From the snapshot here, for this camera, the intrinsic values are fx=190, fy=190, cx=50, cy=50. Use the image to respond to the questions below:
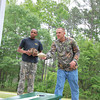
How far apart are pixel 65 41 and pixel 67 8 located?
10.3 meters

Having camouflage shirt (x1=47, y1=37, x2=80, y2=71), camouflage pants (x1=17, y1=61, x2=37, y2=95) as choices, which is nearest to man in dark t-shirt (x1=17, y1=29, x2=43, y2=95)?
camouflage pants (x1=17, y1=61, x2=37, y2=95)

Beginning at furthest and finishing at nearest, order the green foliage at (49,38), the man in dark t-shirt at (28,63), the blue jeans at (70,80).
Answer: the green foliage at (49,38) → the man in dark t-shirt at (28,63) → the blue jeans at (70,80)

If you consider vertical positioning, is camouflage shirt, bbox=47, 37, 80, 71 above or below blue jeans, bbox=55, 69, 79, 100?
above

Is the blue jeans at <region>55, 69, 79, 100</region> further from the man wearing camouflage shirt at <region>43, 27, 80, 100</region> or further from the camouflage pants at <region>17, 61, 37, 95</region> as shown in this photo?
the camouflage pants at <region>17, 61, 37, 95</region>

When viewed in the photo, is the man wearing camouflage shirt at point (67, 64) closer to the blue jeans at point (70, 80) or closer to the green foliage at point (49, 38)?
the blue jeans at point (70, 80)

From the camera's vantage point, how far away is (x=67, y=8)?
1241 cm

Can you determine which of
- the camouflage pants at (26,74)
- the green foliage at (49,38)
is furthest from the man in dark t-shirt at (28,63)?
the green foliage at (49,38)

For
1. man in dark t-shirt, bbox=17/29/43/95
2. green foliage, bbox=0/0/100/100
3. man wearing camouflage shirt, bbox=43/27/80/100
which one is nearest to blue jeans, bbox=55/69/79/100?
man wearing camouflage shirt, bbox=43/27/80/100

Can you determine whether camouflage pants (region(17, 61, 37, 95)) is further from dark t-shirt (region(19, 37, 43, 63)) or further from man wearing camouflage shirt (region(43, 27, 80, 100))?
man wearing camouflage shirt (region(43, 27, 80, 100))

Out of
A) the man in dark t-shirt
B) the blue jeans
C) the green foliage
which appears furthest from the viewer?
the green foliage

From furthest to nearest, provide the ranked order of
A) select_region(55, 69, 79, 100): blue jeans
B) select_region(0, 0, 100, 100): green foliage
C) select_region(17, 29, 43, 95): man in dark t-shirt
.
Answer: select_region(0, 0, 100, 100): green foliage
select_region(17, 29, 43, 95): man in dark t-shirt
select_region(55, 69, 79, 100): blue jeans

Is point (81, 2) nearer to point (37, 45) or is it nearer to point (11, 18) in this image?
point (11, 18)

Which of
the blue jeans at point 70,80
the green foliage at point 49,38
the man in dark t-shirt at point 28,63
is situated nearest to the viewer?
the blue jeans at point 70,80

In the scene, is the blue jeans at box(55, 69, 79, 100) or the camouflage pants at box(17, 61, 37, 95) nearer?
the blue jeans at box(55, 69, 79, 100)
